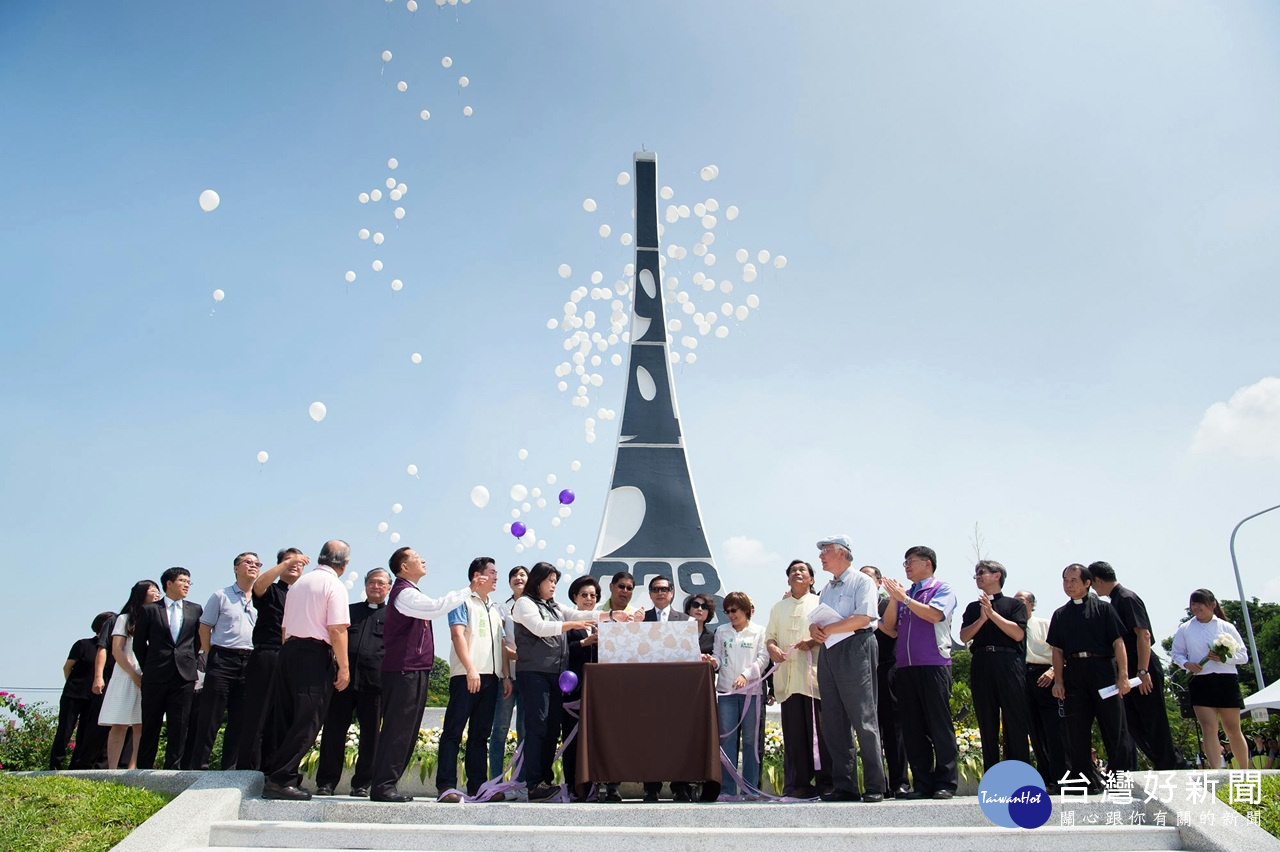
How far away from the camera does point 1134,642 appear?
6195 mm

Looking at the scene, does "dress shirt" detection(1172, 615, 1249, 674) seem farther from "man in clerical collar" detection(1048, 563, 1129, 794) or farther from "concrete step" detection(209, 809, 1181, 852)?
"concrete step" detection(209, 809, 1181, 852)

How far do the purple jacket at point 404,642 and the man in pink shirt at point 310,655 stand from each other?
0.25 meters

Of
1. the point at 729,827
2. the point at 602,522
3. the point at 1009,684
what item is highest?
the point at 602,522

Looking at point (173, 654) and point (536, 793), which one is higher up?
point (173, 654)

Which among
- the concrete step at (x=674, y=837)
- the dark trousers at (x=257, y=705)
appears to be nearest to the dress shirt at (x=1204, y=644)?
the concrete step at (x=674, y=837)

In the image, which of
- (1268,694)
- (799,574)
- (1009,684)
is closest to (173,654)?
(799,574)

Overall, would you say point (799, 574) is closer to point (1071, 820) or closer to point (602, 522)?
point (1071, 820)

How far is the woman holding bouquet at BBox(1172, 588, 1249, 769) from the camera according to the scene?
6770 millimetres

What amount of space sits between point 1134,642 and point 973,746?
4.48ft

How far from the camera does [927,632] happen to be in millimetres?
5770

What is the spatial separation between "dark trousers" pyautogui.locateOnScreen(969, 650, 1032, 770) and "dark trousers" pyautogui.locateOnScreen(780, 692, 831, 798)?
3.25ft

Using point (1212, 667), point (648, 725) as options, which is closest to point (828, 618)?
point (648, 725)

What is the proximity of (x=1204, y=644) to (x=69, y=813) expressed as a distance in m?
7.42

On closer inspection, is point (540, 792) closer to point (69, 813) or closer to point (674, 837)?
→ point (674, 837)
